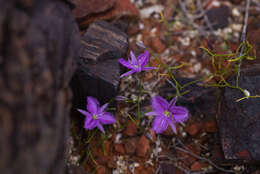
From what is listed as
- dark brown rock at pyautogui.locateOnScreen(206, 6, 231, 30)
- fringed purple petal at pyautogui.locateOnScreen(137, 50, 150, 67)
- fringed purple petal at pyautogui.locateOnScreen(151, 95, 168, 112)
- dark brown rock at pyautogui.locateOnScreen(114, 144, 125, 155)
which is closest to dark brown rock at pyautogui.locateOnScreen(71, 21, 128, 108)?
fringed purple petal at pyautogui.locateOnScreen(137, 50, 150, 67)

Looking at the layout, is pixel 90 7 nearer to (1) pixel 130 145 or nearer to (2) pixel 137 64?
(2) pixel 137 64

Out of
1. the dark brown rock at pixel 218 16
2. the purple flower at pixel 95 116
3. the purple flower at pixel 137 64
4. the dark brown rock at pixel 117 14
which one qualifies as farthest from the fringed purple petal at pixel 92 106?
the dark brown rock at pixel 218 16

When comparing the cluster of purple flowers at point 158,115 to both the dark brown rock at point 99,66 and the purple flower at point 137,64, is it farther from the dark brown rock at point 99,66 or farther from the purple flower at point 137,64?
the purple flower at point 137,64

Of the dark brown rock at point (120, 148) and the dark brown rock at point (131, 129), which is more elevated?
the dark brown rock at point (131, 129)

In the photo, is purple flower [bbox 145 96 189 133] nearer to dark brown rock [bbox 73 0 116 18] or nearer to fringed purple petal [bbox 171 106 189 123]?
fringed purple petal [bbox 171 106 189 123]

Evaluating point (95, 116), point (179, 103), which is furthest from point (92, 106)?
point (179, 103)

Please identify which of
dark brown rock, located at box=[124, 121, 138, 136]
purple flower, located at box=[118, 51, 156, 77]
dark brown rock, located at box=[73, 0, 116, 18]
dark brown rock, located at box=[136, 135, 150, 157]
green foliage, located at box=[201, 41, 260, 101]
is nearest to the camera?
purple flower, located at box=[118, 51, 156, 77]
